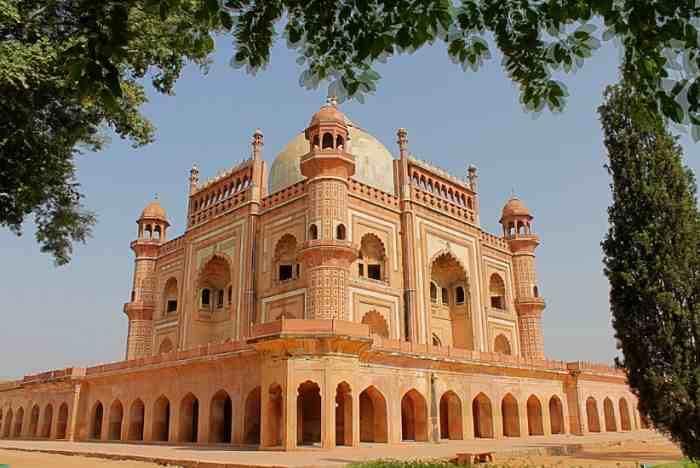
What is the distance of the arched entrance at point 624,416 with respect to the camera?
29031 millimetres

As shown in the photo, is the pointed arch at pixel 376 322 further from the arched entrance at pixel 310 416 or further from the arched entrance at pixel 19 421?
the arched entrance at pixel 19 421

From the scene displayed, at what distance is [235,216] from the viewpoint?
25.9 meters

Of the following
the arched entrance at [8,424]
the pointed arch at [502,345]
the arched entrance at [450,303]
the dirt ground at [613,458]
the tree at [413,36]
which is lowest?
the dirt ground at [613,458]

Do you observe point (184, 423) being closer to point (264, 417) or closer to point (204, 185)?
point (264, 417)

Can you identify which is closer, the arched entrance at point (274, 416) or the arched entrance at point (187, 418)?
the arched entrance at point (274, 416)

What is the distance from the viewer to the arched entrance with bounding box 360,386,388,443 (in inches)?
694

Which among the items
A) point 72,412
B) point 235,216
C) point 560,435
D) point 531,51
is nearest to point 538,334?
point 560,435

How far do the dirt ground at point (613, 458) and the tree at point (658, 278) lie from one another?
1.46m

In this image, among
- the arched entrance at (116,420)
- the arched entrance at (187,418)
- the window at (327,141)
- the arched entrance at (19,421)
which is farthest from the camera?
the arched entrance at (19,421)

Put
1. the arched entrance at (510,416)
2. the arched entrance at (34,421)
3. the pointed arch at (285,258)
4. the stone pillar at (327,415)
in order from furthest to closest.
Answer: the arched entrance at (34,421) < the pointed arch at (285,258) < the arched entrance at (510,416) < the stone pillar at (327,415)

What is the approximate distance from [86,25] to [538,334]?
94.7ft

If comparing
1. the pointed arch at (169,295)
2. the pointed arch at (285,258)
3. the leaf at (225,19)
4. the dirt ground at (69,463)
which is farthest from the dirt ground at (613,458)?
the pointed arch at (169,295)

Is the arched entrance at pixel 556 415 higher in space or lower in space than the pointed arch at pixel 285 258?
lower

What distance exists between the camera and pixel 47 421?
27516mm
